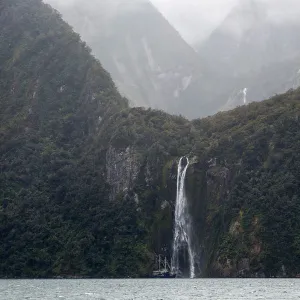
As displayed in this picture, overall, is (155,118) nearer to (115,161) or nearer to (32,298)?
(115,161)

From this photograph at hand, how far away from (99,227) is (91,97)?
1612 inches

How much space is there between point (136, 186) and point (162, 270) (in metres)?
16.5

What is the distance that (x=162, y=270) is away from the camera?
344 ft

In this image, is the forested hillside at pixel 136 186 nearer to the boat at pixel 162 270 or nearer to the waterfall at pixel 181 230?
the waterfall at pixel 181 230

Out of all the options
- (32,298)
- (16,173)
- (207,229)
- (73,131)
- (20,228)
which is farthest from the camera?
(73,131)

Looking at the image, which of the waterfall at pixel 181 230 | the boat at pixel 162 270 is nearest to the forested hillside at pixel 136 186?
the waterfall at pixel 181 230

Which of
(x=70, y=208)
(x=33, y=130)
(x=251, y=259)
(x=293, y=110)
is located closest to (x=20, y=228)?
(x=70, y=208)

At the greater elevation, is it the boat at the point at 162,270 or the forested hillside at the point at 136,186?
the forested hillside at the point at 136,186

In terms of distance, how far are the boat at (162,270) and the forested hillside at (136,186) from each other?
4.31ft

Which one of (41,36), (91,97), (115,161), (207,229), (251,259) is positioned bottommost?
(251,259)

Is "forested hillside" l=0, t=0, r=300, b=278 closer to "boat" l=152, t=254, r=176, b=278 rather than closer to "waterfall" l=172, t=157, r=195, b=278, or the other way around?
"waterfall" l=172, t=157, r=195, b=278

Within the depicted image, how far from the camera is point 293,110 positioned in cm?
10988

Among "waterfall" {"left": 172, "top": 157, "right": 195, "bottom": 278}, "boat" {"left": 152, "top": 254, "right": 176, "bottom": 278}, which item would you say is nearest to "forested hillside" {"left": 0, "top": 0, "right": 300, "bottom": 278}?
"waterfall" {"left": 172, "top": 157, "right": 195, "bottom": 278}

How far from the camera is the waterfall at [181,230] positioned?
10488cm
